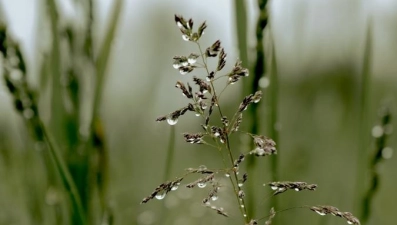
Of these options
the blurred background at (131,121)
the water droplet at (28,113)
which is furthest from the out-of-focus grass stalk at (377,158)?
the water droplet at (28,113)

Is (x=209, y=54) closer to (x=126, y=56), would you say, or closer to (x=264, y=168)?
(x=264, y=168)

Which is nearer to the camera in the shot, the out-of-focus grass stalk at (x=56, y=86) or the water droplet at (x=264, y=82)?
the water droplet at (x=264, y=82)

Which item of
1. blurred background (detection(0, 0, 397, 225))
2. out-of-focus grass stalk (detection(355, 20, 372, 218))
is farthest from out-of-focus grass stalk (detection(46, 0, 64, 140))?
out-of-focus grass stalk (detection(355, 20, 372, 218))

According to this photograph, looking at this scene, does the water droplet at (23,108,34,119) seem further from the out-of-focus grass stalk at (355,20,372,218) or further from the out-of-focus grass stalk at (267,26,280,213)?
the out-of-focus grass stalk at (355,20,372,218)

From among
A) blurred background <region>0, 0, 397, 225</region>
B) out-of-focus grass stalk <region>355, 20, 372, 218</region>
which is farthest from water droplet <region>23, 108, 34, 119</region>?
out-of-focus grass stalk <region>355, 20, 372, 218</region>

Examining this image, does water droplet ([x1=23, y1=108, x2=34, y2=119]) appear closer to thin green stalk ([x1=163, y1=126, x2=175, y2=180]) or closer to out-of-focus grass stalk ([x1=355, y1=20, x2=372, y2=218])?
thin green stalk ([x1=163, y1=126, x2=175, y2=180])

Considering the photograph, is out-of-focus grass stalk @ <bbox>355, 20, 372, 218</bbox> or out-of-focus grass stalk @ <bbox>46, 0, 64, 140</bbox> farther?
out-of-focus grass stalk @ <bbox>46, 0, 64, 140</bbox>

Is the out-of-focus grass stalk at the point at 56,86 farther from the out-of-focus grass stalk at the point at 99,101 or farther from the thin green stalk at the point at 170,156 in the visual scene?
the thin green stalk at the point at 170,156

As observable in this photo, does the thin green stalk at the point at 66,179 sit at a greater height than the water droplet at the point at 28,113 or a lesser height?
lesser

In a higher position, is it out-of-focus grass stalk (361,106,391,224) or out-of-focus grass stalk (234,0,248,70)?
out-of-focus grass stalk (234,0,248,70)
